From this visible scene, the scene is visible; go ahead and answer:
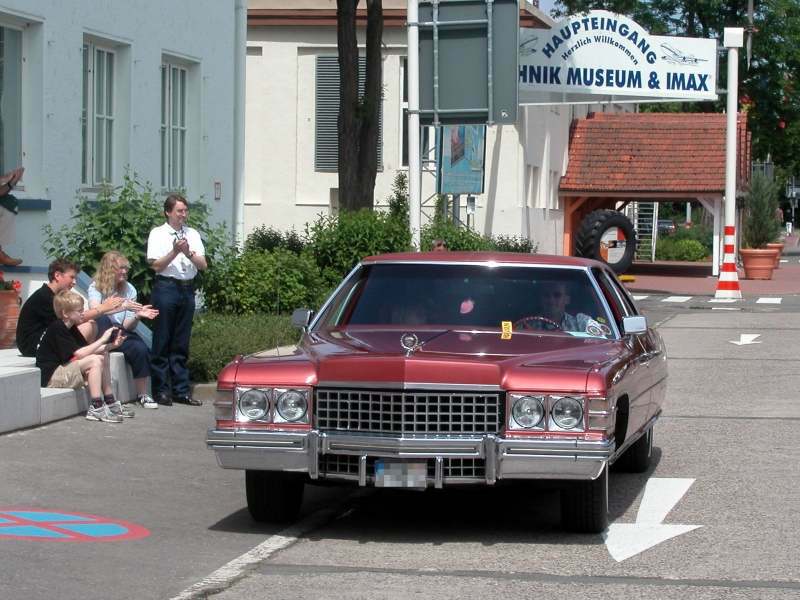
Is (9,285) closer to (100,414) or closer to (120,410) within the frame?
(120,410)

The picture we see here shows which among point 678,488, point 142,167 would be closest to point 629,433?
point 678,488

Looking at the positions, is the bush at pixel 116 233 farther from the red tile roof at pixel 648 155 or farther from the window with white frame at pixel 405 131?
the red tile roof at pixel 648 155

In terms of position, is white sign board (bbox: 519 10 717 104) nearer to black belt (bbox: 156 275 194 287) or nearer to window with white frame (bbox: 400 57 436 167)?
window with white frame (bbox: 400 57 436 167)

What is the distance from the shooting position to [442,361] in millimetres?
7441

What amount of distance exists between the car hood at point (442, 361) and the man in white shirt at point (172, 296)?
153 inches

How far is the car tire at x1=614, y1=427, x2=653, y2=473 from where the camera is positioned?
981 centimetres

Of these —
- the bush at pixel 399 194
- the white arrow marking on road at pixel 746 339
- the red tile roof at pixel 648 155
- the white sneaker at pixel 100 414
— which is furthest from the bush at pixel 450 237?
the red tile roof at pixel 648 155

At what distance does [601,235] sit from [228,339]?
21.3m

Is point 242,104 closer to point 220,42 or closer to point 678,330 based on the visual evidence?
point 220,42

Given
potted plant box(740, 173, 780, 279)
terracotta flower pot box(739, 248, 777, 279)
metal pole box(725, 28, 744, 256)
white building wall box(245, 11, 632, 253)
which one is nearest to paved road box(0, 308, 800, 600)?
metal pole box(725, 28, 744, 256)

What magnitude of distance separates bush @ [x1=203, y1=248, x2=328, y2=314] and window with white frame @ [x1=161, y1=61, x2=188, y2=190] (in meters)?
2.06

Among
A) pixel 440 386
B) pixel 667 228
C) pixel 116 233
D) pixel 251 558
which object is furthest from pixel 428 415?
pixel 667 228

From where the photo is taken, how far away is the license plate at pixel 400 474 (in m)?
7.35

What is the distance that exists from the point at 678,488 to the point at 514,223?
80.2 ft
